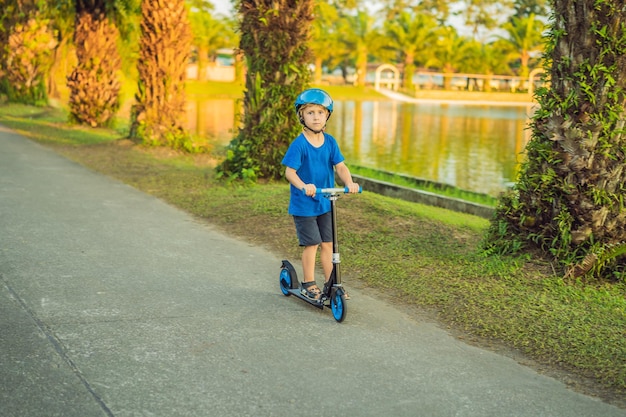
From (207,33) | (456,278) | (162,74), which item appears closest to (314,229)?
(456,278)

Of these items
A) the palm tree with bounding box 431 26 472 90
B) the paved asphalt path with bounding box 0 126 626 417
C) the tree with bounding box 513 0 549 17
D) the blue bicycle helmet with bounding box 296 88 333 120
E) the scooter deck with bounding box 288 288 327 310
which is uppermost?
the tree with bounding box 513 0 549 17

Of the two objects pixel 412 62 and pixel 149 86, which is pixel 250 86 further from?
pixel 412 62

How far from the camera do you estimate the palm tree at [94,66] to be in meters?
20.4

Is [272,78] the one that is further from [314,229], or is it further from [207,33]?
[207,33]

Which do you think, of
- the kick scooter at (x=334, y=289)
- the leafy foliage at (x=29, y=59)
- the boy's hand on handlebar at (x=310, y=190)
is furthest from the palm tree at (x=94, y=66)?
the boy's hand on handlebar at (x=310, y=190)

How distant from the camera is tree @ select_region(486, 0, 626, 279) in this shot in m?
6.70

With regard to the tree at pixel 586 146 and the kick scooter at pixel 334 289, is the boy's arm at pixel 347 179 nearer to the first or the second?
the kick scooter at pixel 334 289

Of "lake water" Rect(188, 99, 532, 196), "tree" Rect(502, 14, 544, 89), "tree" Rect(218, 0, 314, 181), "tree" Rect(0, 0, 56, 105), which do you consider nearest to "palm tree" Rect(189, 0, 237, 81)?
"tree" Rect(502, 14, 544, 89)

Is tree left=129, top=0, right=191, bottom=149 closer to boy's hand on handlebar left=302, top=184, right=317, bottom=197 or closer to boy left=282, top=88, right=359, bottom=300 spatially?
boy left=282, top=88, right=359, bottom=300

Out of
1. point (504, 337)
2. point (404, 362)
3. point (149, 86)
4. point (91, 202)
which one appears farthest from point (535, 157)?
point (149, 86)

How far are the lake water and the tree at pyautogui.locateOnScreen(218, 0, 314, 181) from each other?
54cm

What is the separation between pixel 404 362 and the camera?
4934 millimetres

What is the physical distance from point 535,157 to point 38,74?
78.5ft

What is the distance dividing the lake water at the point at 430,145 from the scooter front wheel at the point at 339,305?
18.1ft
